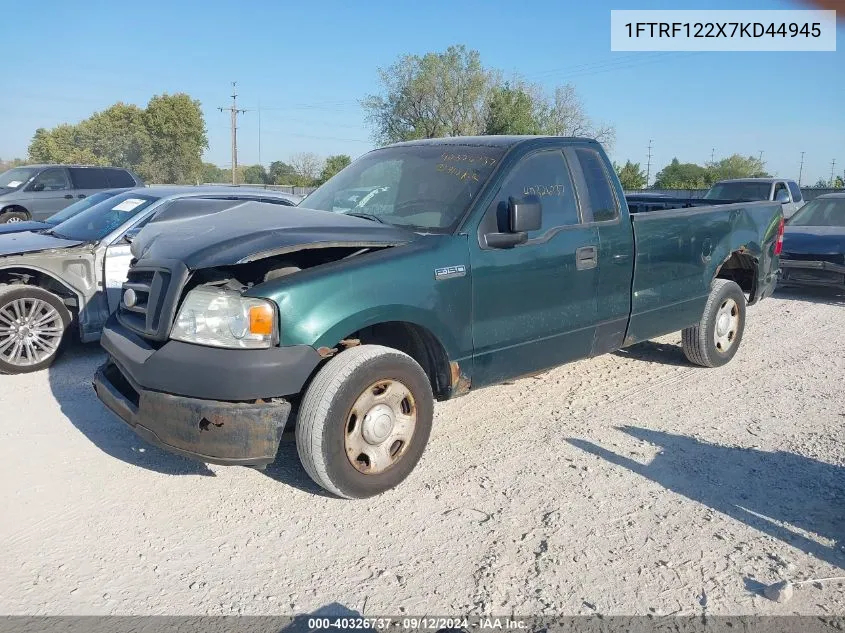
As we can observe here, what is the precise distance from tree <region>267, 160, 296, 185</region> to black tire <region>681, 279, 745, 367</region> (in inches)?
2139

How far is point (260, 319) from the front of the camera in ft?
10.7

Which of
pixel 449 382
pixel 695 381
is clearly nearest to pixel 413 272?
pixel 449 382

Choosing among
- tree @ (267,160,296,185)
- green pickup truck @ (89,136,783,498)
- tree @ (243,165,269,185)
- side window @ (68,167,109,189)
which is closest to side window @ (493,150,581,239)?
green pickup truck @ (89,136,783,498)

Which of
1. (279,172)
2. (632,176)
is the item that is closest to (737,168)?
(632,176)

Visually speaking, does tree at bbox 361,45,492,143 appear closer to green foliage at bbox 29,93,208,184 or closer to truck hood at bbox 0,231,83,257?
green foliage at bbox 29,93,208,184

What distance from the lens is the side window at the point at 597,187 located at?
4867mm

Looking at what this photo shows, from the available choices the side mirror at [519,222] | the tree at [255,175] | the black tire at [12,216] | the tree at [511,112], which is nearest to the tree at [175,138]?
the tree at [255,175]

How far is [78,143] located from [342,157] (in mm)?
21811

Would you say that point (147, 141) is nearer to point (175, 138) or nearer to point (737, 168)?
point (175, 138)

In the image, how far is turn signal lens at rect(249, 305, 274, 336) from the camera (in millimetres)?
3248

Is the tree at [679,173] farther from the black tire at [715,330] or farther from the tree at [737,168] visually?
the black tire at [715,330]

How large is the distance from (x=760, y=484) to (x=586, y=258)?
174cm

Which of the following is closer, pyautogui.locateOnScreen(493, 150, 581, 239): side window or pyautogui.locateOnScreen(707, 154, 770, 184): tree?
pyautogui.locateOnScreen(493, 150, 581, 239): side window

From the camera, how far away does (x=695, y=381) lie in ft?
19.0
